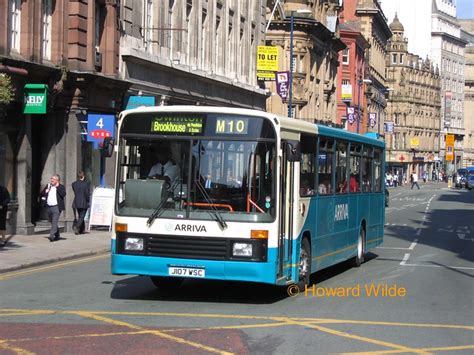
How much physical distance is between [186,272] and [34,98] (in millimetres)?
13283

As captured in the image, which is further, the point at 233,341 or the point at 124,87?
the point at 124,87

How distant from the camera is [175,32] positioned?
36.1 metres

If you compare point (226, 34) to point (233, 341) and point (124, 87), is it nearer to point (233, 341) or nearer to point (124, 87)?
point (124, 87)

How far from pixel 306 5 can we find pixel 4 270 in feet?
180

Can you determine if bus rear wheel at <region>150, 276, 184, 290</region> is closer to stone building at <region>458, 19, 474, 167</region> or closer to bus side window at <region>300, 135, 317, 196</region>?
bus side window at <region>300, 135, 317, 196</region>

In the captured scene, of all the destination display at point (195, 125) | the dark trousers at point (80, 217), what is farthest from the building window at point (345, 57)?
the destination display at point (195, 125)

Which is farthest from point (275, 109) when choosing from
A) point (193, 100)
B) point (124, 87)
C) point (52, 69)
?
point (52, 69)

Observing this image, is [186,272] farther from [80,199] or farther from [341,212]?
[80,199]

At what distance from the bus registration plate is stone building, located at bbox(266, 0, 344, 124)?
47.1 metres

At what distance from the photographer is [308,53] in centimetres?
6669

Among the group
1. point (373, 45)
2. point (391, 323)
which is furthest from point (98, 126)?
point (373, 45)

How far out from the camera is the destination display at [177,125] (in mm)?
12164

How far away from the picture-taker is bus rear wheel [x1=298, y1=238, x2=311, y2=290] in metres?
13.3

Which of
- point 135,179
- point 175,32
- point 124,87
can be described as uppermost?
point 175,32
